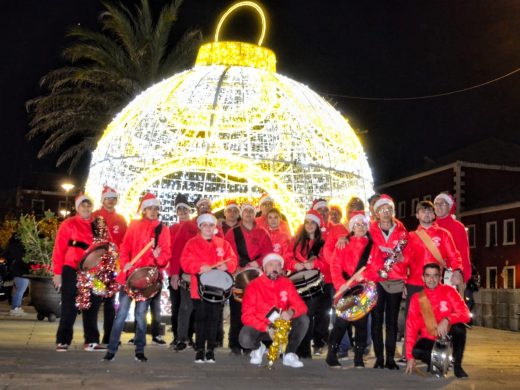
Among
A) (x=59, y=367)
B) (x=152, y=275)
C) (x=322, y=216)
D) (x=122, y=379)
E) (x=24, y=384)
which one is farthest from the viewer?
(x=322, y=216)

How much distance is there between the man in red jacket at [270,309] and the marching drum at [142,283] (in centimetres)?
96

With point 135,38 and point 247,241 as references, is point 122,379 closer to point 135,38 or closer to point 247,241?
point 247,241

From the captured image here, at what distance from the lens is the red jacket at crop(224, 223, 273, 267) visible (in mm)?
8789

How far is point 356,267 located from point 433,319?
0.88 metres

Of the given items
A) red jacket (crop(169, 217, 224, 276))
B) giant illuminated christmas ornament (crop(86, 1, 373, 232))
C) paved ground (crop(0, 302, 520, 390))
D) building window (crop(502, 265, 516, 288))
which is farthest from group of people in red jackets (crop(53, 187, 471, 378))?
building window (crop(502, 265, 516, 288))

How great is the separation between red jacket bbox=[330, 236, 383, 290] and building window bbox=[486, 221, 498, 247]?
3459 centimetres

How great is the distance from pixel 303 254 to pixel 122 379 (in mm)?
2872

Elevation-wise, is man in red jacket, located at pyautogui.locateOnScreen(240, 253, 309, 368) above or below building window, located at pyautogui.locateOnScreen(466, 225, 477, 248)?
below

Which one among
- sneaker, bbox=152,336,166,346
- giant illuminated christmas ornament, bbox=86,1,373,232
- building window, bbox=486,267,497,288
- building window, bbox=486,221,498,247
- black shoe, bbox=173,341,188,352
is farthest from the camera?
building window, bbox=486,221,498,247

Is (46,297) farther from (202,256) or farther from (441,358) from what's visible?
(441,358)

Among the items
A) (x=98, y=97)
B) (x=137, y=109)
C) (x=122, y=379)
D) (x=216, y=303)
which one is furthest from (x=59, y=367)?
(x=98, y=97)

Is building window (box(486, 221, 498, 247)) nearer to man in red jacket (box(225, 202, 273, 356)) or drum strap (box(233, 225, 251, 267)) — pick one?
man in red jacket (box(225, 202, 273, 356))

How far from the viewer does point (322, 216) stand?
9.62m

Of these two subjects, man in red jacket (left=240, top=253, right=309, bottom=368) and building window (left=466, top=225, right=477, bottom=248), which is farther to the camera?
building window (left=466, top=225, right=477, bottom=248)
